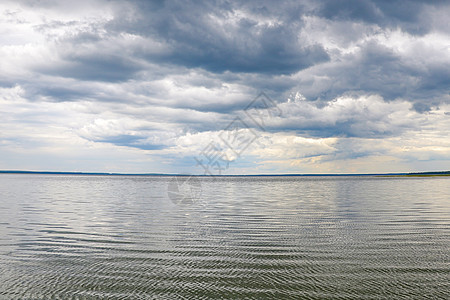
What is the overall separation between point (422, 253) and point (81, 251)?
1721 cm

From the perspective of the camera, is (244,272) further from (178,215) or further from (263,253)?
(178,215)

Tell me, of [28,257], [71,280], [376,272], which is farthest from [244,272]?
[28,257]

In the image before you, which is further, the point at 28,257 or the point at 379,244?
the point at 379,244

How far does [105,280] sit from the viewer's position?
42.7 ft

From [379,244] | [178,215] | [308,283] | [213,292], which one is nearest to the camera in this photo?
[213,292]

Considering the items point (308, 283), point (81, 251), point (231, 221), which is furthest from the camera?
point (231, 221)

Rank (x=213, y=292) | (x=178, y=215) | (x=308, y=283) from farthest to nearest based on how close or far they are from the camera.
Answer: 1. (x=178, y=215)
2. (x=308, y=283)
3. (x=213, y=292)

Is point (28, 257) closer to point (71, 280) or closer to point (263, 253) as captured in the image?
point (71, 280)

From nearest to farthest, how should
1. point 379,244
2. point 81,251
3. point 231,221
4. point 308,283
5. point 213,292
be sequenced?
1. point 213,292
2. point 308,283
3. point 81,251
4. point 379,244
5. point 231,221

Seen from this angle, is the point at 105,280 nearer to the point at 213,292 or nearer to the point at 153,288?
the point at 153,288

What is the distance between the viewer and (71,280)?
13062mm

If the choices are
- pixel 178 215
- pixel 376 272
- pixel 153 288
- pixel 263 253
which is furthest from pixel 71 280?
pixel 178 215

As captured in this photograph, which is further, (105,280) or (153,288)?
(105,280)

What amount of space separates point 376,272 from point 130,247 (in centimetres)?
1229
